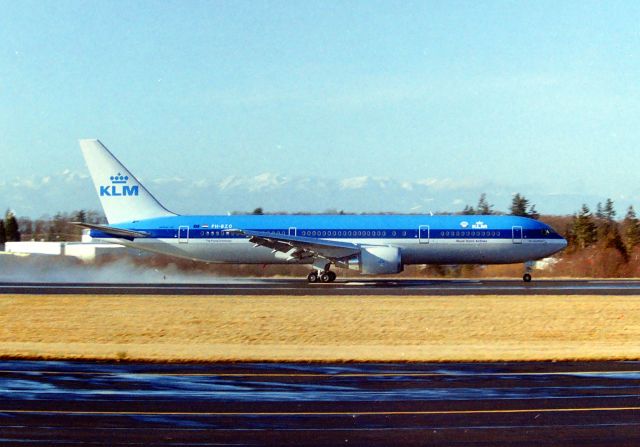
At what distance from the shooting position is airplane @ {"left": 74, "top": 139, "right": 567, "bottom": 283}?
165 ft

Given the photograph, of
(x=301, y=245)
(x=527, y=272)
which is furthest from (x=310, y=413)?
(x=527, y=272)

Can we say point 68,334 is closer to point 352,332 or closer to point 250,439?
point 352,332

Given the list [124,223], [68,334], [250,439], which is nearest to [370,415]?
[250,439]

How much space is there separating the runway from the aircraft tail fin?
1313 inches

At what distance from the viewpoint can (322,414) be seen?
1388 centimetres

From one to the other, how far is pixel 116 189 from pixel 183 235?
5.94 m

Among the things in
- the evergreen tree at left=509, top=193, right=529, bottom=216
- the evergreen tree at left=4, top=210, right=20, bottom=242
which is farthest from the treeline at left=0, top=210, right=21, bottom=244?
the evergreen tree at left=509, top=193, right=529, bottom=216

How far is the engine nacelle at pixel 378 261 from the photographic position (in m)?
48.6

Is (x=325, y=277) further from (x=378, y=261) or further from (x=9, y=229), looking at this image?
(x=9, y=229)

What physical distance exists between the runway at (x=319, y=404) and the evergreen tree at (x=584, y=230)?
313 feet

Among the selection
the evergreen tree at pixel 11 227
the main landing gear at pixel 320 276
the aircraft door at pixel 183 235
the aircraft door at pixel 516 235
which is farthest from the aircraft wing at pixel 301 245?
the evergreen tree at pixel 11 227

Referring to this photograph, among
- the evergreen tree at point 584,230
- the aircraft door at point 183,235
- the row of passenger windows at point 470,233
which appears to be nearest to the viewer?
the row of passenger windows at point 470,233

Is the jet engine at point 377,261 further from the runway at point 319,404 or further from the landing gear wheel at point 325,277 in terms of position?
the runway at point 319,404

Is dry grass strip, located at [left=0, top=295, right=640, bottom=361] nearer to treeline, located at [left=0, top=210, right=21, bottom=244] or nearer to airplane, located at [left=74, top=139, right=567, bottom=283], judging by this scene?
airplane, located at [left=74, top=139, right=567, bottom=283]
